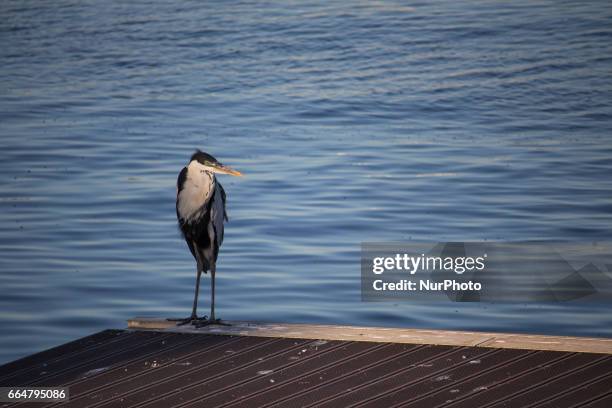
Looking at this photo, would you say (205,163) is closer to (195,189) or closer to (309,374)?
(195,189)

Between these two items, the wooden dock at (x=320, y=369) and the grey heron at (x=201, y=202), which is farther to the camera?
the grey heron at (x=201, y=202)

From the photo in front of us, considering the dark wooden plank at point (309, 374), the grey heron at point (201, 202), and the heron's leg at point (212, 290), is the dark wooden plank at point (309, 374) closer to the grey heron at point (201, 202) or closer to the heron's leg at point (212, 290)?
the heron's leg at point (212, 290)

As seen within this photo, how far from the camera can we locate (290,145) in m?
18.0

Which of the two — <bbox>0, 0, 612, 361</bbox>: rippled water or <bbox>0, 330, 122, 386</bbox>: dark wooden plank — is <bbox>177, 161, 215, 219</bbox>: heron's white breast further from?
<bbox>0, 0, 612, 361</bbox>: rippled water

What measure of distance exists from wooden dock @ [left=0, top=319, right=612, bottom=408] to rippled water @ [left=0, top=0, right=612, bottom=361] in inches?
110

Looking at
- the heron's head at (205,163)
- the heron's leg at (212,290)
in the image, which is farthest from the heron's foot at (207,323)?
the heron's head at (205,163)

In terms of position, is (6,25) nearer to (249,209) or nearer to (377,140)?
(377,140)

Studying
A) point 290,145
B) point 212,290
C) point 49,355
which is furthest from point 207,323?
point 290,145

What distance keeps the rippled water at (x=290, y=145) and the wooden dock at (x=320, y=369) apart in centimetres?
278

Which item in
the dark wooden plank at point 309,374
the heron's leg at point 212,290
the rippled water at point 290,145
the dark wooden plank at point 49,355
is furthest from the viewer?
the rippled water at point 290,145

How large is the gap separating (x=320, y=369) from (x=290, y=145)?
12.1 m

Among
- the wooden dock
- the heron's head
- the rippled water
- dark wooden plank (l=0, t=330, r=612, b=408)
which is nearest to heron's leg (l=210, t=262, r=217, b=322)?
the wooden dock

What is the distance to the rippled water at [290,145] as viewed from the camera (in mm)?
10570

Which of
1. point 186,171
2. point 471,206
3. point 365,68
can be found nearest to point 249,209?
point 471,206
